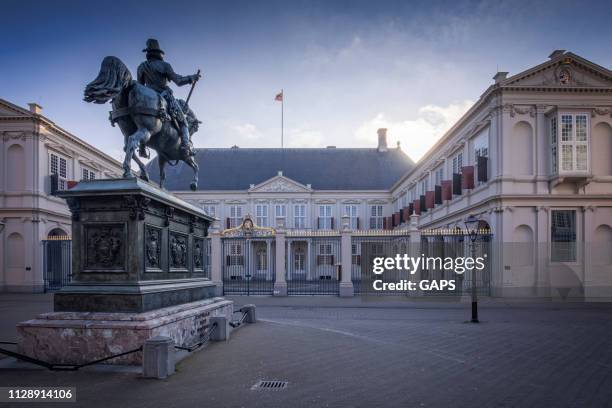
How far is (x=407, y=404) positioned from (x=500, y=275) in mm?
17394

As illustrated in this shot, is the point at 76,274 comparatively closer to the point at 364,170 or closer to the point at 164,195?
the point at 164,195

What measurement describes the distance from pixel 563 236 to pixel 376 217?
25.2 metres

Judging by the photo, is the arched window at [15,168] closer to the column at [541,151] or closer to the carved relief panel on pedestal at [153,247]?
the carved relief panel on pedestal at [153,247]

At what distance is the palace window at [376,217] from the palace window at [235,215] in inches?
558

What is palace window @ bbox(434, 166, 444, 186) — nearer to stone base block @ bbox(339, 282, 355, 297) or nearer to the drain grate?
stone base block @ bbox(339, 282, 355, 297)

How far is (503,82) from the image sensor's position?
20281 mm

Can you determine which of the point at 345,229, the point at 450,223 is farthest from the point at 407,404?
the point at 450,223

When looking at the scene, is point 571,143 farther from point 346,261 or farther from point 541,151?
point 346,261

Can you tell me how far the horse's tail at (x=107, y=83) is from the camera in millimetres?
6723

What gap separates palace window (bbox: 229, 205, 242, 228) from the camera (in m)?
44.3

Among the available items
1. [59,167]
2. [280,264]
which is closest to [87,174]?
[59,167]

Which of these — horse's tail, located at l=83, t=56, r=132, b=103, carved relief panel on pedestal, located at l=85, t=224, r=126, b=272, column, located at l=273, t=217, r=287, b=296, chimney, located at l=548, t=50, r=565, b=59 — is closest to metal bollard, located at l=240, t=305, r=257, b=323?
carved relief panel on pedestal, located at l=85, t=224, r=126, b=272

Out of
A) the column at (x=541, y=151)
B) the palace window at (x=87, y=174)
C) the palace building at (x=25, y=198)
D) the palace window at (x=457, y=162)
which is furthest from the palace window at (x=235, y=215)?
the column at (x=541, y=151)

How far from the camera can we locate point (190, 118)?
369 inches
